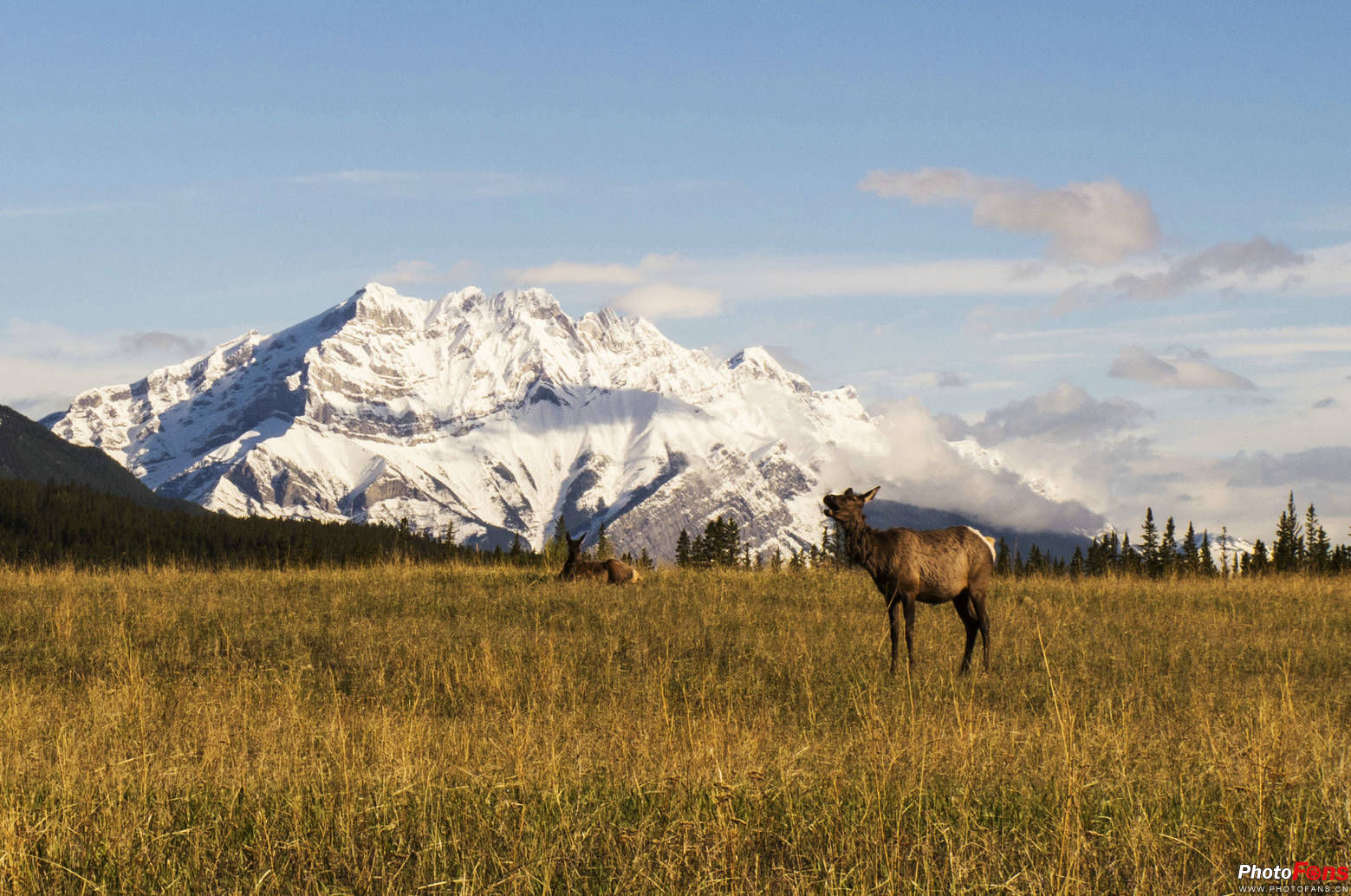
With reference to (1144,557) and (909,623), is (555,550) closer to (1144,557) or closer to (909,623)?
(909,623)

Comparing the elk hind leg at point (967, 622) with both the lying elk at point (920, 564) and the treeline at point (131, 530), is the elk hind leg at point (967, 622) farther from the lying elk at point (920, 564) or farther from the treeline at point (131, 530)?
the treeline at point (131, 530)

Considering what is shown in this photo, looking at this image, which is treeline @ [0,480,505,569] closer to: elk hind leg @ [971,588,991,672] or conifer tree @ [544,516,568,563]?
conifer tree @ [544,516,568,563]

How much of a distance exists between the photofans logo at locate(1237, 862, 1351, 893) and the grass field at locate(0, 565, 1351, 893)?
12 cm

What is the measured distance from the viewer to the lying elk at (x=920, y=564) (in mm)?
14852

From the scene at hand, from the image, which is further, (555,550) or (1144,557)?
(1144,557)

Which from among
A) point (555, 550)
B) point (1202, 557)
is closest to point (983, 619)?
point (555, 550)

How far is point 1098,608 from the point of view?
2075cm

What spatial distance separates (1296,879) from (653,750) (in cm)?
488

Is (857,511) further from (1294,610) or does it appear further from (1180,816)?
(1294,610)

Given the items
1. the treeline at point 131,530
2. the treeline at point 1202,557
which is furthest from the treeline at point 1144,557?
the treeline at point 131,530

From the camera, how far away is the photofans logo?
19.4 ft

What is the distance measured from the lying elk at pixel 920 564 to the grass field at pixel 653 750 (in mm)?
812

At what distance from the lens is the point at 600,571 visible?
2431cm

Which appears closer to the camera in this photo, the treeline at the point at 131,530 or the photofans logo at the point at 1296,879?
the photofans logo at the point at 1296,879
